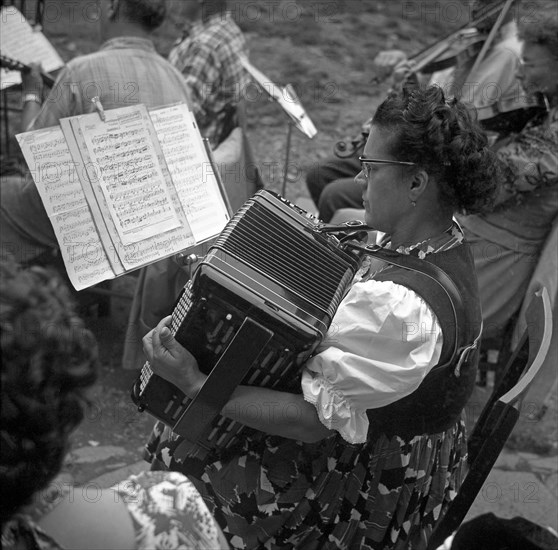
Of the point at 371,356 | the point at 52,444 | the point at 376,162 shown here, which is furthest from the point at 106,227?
the point at 52,444

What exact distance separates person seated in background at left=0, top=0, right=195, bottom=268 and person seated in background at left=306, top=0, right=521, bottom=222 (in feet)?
2.85

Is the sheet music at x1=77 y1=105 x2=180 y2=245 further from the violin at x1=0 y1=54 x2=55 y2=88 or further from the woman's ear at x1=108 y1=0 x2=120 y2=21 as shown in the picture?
the violin at x1=0 y1=54 x2=55 y2=88

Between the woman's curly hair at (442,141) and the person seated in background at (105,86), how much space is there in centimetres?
126

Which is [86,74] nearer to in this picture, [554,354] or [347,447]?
[347,447]

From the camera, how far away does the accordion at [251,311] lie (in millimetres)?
1641

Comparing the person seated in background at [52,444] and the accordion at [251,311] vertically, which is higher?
the person seated in background at [52,444]

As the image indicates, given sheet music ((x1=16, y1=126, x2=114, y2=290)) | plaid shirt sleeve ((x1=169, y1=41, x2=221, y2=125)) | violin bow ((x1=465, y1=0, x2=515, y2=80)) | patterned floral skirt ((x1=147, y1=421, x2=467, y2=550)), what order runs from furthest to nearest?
plaid shirt sleeve ((x1=169, y1=41, x2=221, y2=125)) < violin bow ((x1=465, y1=0, x2=515, y2=80)) < sheet music ((x1=16, y1=126, x2=114, y2=290)) < patterned floral skirt ((x1=147, y1=421, x2=467, y2=550))

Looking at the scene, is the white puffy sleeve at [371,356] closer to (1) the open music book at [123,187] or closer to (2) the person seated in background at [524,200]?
(1) the open music book at [123,187]

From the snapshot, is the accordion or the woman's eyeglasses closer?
the accordion

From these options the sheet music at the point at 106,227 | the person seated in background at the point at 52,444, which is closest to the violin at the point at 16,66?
the sheet music at the point at 106,227

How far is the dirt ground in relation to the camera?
354 centimetres

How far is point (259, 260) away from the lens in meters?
1.74

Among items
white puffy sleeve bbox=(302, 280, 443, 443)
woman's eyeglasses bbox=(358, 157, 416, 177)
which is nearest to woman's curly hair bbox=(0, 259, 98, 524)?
white puffy sleeve bbox=(302, 280, 443, 443)

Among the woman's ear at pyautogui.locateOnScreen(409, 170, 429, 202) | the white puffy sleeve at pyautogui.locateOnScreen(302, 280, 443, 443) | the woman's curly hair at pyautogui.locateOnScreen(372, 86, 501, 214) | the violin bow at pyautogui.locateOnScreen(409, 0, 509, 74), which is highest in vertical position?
the woman's curly hair at pyautogui.locateOnScreen(372, 86, 501, 214)
